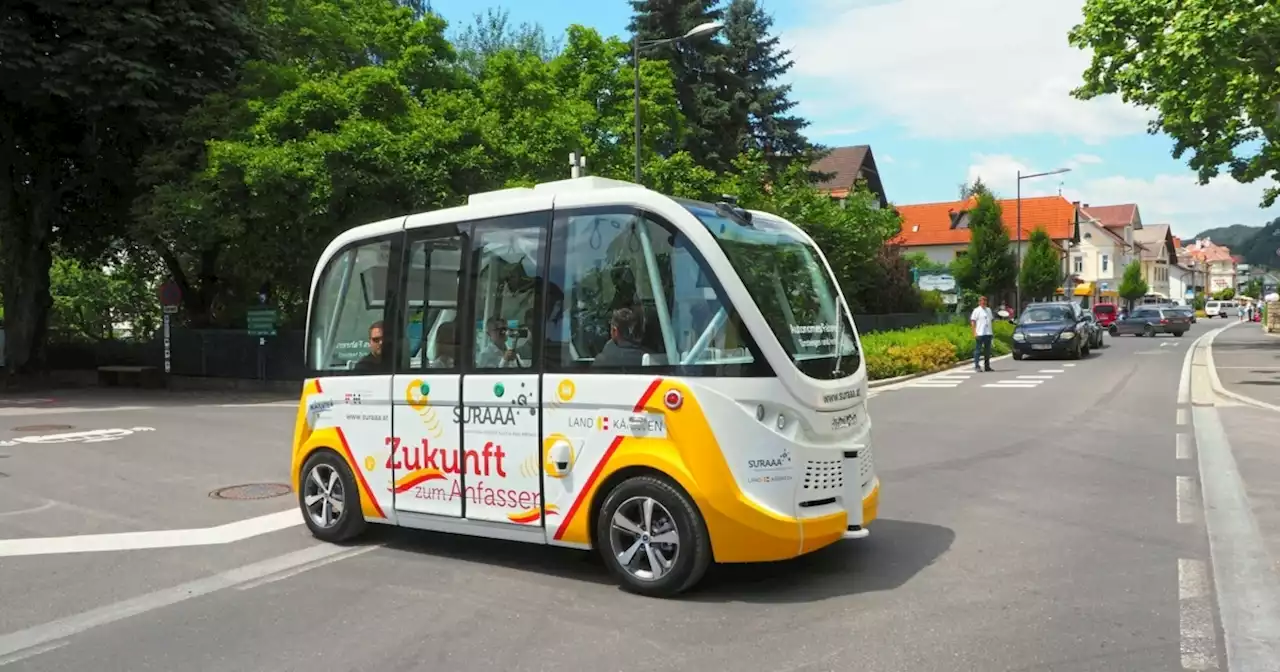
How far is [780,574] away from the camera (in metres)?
6.26

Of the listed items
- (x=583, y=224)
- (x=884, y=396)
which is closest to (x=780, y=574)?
(x=583, y=224)

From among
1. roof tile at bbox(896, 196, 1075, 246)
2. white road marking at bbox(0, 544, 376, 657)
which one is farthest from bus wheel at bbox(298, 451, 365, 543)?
roof tile at bbox(896, 196, 1075, 246)

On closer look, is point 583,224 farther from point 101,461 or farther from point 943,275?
point 943,275

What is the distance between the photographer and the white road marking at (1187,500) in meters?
7.77

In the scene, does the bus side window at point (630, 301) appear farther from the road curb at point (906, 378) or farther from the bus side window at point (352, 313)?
the road curb at point (906, 378)

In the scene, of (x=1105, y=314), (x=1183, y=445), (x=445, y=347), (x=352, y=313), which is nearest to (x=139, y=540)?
(x=352, y=313)

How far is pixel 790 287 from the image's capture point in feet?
20.4

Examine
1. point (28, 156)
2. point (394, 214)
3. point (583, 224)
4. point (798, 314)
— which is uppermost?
point (28, 156)

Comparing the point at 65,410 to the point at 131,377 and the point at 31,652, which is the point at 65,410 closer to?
the point at 131,377

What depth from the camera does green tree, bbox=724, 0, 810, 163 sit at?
39.7m

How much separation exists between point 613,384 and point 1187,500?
18.0ft

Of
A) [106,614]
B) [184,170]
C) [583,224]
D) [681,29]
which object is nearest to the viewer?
[106,614]

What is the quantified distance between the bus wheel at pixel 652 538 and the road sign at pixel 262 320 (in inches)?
815

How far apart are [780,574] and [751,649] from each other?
1430 mm
